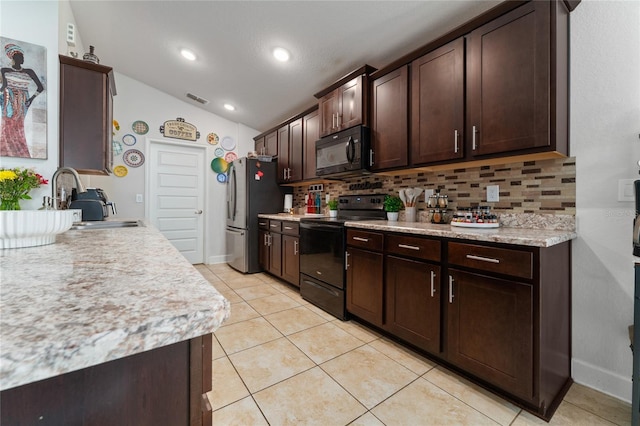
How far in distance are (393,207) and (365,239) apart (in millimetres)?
564

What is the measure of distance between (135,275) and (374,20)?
2407 millimetres

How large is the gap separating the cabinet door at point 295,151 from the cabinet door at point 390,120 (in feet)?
4.67

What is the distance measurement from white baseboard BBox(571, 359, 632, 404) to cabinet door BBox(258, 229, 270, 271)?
325cm

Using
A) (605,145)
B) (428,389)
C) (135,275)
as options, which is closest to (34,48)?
(135,275)

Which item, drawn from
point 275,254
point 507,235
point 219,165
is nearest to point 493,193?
point 507,235

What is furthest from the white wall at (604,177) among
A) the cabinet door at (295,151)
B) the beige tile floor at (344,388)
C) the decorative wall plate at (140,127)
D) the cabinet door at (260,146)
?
the decorative wall plate at (140,127)

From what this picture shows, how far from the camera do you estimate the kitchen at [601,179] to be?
151 centimetres

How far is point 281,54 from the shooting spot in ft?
9.10

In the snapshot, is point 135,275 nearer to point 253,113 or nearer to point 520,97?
point 520,97

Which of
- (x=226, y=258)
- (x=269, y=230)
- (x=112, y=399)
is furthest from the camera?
(x=226, y=258)

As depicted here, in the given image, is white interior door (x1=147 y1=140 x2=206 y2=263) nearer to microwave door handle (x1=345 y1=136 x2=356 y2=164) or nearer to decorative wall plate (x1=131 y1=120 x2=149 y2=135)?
decorative wall plate (x1=131 y1=120 x2=149 y2=135)

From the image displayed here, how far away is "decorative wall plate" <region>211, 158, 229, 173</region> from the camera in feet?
15.5

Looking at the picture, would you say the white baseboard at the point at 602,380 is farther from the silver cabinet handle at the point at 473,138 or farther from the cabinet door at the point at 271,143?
the cabinet door at the point at 271,143

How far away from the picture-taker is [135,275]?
0.59 m
